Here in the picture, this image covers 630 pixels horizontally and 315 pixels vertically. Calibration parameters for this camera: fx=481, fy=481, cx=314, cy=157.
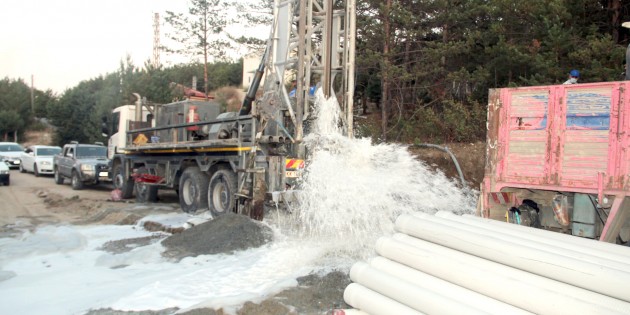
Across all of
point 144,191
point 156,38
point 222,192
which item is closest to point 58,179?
point 144,191

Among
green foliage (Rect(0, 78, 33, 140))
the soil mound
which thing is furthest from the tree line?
green foliage (Rect(0, 78, 33, 140))

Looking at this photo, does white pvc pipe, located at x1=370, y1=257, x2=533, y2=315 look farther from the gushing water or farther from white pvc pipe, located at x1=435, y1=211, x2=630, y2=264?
the gushing water

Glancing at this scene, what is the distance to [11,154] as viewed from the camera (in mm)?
27641

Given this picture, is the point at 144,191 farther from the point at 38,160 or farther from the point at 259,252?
the point at 38,160

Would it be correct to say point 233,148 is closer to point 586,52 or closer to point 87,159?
point 586,52

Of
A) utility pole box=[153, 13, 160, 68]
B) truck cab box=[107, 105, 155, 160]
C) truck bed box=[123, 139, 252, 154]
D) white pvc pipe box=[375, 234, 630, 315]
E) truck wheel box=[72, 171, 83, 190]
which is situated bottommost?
truck wheel box=[72, 171, 83, 190]

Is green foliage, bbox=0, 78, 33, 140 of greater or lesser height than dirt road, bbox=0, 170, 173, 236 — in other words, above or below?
above

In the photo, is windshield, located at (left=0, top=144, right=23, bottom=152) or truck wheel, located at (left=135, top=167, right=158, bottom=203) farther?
windshield, located at (left=0, top=144, right=23, bottom=152)

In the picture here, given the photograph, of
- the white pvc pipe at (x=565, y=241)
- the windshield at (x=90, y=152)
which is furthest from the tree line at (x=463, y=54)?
the windshield at (x=90, y=152)

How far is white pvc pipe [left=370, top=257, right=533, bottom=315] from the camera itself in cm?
242

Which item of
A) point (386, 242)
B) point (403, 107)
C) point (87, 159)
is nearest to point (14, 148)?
point (87, 159)

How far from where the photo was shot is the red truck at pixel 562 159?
5133mm

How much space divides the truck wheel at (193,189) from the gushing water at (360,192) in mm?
3155

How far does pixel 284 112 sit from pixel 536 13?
7867mm
